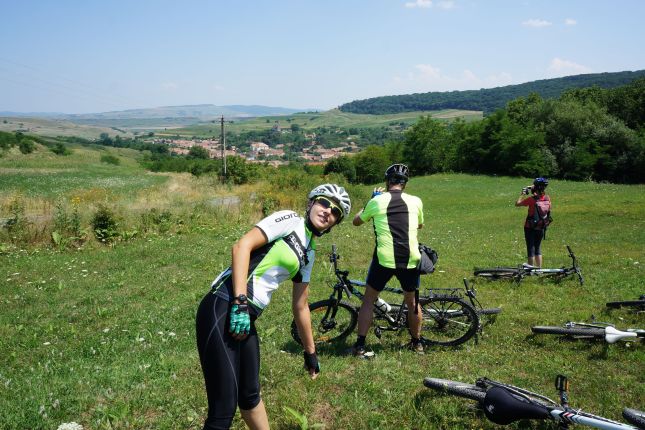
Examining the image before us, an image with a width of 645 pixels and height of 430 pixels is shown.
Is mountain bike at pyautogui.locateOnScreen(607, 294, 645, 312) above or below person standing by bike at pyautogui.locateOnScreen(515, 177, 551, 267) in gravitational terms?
below

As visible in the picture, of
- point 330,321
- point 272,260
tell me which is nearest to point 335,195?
point 272,260

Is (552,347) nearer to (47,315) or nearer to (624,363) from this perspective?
(624,363)

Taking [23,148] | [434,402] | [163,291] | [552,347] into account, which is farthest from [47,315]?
[23,148]

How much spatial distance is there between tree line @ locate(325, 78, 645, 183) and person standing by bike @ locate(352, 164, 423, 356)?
56.5 m

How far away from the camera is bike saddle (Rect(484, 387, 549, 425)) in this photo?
3.89 m

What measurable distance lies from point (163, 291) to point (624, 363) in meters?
9.65

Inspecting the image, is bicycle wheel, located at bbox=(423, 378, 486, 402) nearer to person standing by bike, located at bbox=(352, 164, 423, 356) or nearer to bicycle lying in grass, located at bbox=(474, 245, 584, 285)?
person standing by bike, located at bbox=(352, 164, 423, 356)

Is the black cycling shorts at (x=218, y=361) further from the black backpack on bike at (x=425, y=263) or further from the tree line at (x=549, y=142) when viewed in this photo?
the tree line at (x=549, y=142)

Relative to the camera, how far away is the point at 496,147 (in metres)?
60.2

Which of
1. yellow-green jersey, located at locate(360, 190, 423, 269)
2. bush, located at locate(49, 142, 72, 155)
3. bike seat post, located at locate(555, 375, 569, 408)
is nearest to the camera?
bike seat post, located at locate(555, 375, 569, 408)

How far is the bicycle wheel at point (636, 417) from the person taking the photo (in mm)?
3818

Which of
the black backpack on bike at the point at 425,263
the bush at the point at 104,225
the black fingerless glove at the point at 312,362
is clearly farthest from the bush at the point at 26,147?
the black fingerless glove at the point at 312,362

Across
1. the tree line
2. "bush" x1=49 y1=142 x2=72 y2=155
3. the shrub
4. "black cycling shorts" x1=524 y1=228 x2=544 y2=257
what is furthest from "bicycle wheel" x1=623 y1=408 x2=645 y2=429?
"bush" x1=49 y1=142 x2=72 y2=155

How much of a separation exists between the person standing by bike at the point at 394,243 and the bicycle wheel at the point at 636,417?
105 inches
